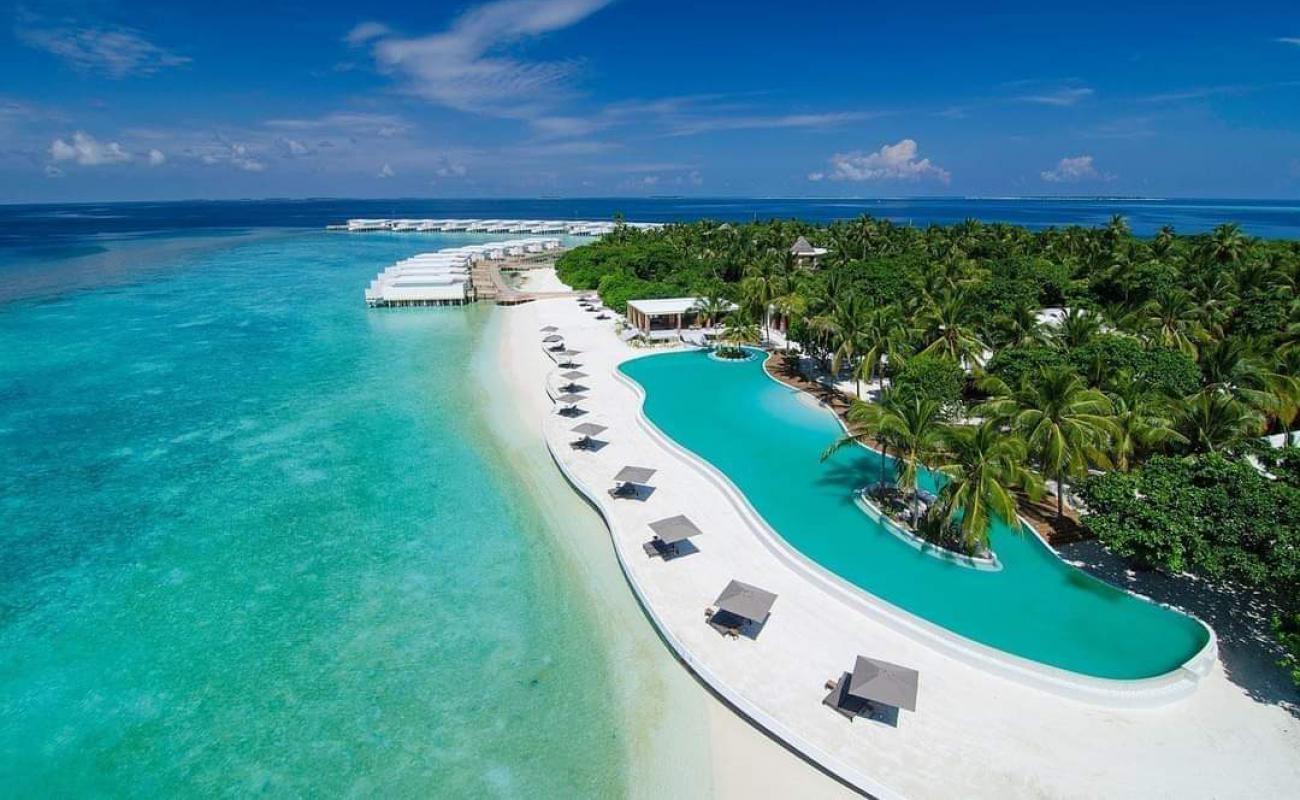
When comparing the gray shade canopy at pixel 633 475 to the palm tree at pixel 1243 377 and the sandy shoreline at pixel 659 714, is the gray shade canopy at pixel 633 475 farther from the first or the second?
the palm tree at pixel 1243 377

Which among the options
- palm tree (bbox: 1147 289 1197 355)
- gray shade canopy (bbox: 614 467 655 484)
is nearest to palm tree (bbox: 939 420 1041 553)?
gray shade canopy (bbox: 614 467 655 484)

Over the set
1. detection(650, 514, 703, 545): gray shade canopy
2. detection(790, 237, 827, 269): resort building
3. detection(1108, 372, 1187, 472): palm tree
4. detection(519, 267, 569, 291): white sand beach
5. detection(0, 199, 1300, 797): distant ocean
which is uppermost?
detection(790, 237, 827, 269): resort building

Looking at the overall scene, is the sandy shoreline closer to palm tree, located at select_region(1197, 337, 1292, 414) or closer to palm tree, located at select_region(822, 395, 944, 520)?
palm tree, located at select_region(822, 395, 944, 520)

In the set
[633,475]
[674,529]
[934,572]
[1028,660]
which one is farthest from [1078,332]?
[674,529]

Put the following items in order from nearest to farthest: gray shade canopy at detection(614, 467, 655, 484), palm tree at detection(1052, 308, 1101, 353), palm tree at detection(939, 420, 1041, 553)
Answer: palm tree at detection(939, 420, 1041, 553)
gray shade canopy at detection(614, 467, 655, 484)
palm tree at detection(1052, 308, 1101, 353)

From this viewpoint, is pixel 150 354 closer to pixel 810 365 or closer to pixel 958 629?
pixel 810 365

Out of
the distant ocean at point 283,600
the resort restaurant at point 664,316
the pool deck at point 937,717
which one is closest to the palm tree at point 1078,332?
the pool deck at point 937,717

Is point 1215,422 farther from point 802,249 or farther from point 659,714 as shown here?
point 802,249
